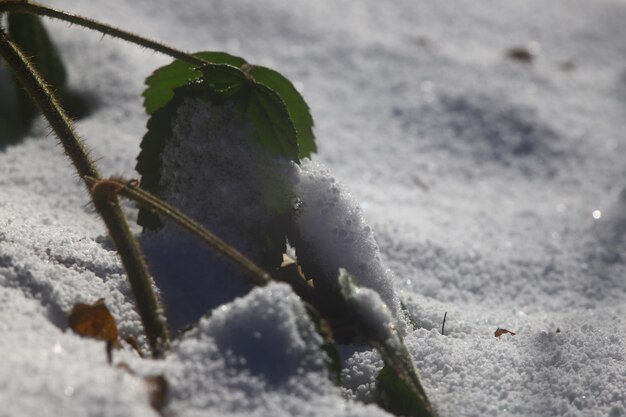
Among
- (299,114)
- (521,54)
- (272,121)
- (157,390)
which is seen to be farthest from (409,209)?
(521,54)

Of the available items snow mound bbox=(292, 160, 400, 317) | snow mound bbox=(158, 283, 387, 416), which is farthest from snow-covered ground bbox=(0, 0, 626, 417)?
snow mound bbox=(292, 160, 400, 317)

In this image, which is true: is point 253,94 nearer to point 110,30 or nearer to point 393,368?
point 110,30

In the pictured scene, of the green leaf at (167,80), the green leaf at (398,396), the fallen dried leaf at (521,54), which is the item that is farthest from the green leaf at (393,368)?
the fallen dried leaf at (521,54)

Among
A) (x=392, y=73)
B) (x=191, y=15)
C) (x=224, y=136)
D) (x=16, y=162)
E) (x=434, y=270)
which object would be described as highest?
(x=191, y=15)

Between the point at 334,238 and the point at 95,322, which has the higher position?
the point at 334,238

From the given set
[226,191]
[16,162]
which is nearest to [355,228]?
[226,191]

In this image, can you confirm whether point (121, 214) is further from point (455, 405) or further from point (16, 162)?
point (16, 162)

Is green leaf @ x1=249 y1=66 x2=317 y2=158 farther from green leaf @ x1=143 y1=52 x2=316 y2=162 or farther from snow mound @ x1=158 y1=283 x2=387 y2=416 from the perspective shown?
snow mound @ x1=158 y1=283 x2=387 y2=416
